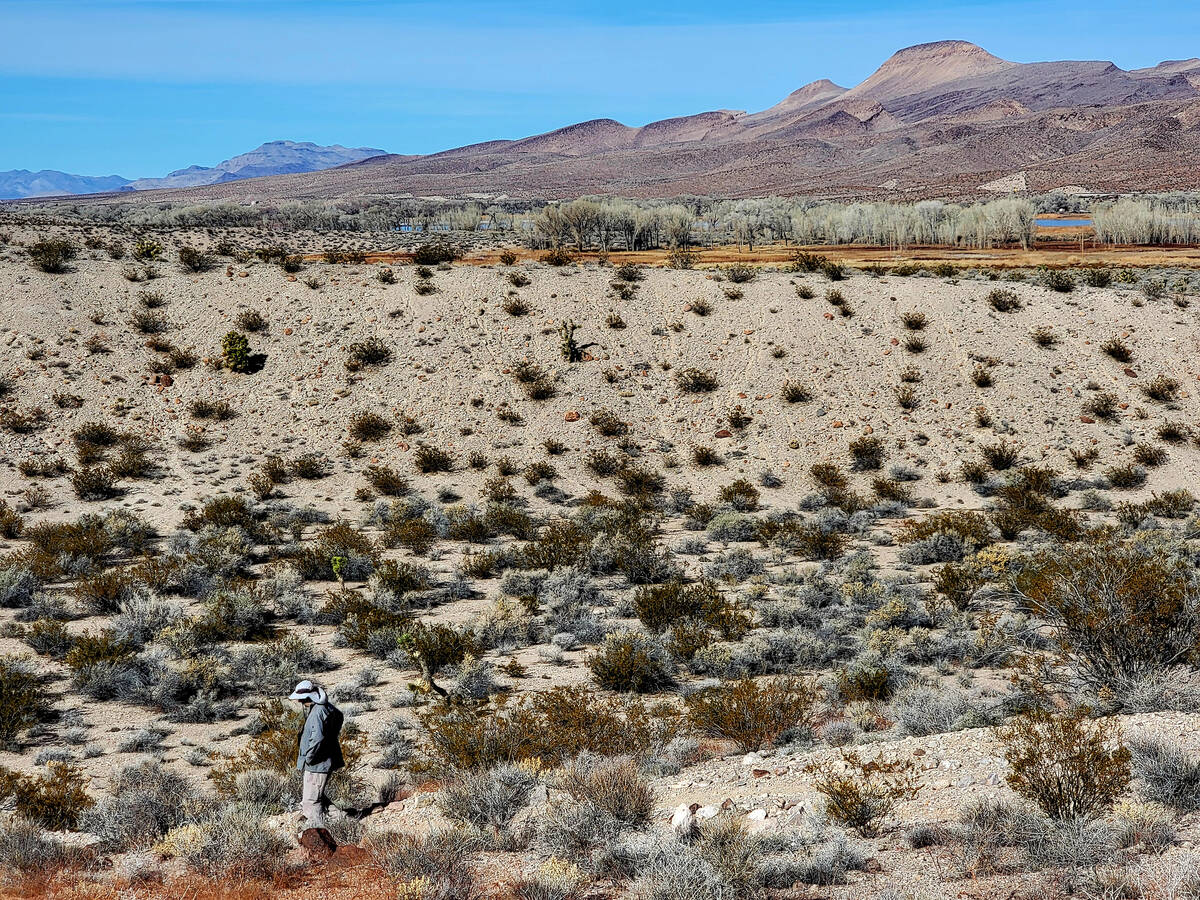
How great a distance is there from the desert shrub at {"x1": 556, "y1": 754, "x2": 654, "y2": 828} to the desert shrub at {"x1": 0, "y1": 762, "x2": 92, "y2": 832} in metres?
4.70

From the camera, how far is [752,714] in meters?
9.70

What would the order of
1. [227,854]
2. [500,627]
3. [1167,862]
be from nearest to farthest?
[1167,862]
[227,854]
[500,627]

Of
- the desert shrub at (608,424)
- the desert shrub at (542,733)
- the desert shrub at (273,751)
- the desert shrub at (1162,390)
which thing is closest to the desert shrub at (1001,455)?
the desert shrub at (1162,390)

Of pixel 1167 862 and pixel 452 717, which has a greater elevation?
pixel 1167 862

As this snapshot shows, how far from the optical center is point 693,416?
2638cm

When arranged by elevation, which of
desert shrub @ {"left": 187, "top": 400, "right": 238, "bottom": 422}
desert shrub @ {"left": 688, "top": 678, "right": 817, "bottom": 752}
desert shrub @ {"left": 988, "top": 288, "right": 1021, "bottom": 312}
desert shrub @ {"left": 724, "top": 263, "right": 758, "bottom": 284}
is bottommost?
desert shrub @ {"left": 688, "top": 678, "right": 817, "bottom": 752}

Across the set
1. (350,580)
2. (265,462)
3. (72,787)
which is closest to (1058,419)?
(350,580)

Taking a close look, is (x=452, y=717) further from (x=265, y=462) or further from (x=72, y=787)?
(x=265, y=462)

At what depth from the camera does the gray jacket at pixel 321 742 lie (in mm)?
7270

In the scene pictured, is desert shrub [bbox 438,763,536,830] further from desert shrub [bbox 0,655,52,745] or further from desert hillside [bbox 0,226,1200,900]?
desert shrub [bbox 0,655,52,745]

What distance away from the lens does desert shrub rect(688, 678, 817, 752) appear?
31.4 ft

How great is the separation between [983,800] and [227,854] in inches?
243

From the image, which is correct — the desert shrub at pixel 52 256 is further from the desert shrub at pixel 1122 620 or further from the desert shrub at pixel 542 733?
the desert shrub at pixel 1122 620

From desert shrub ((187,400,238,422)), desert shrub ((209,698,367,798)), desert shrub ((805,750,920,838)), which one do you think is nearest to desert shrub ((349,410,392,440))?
desert shrub ((187,400,238,422))
